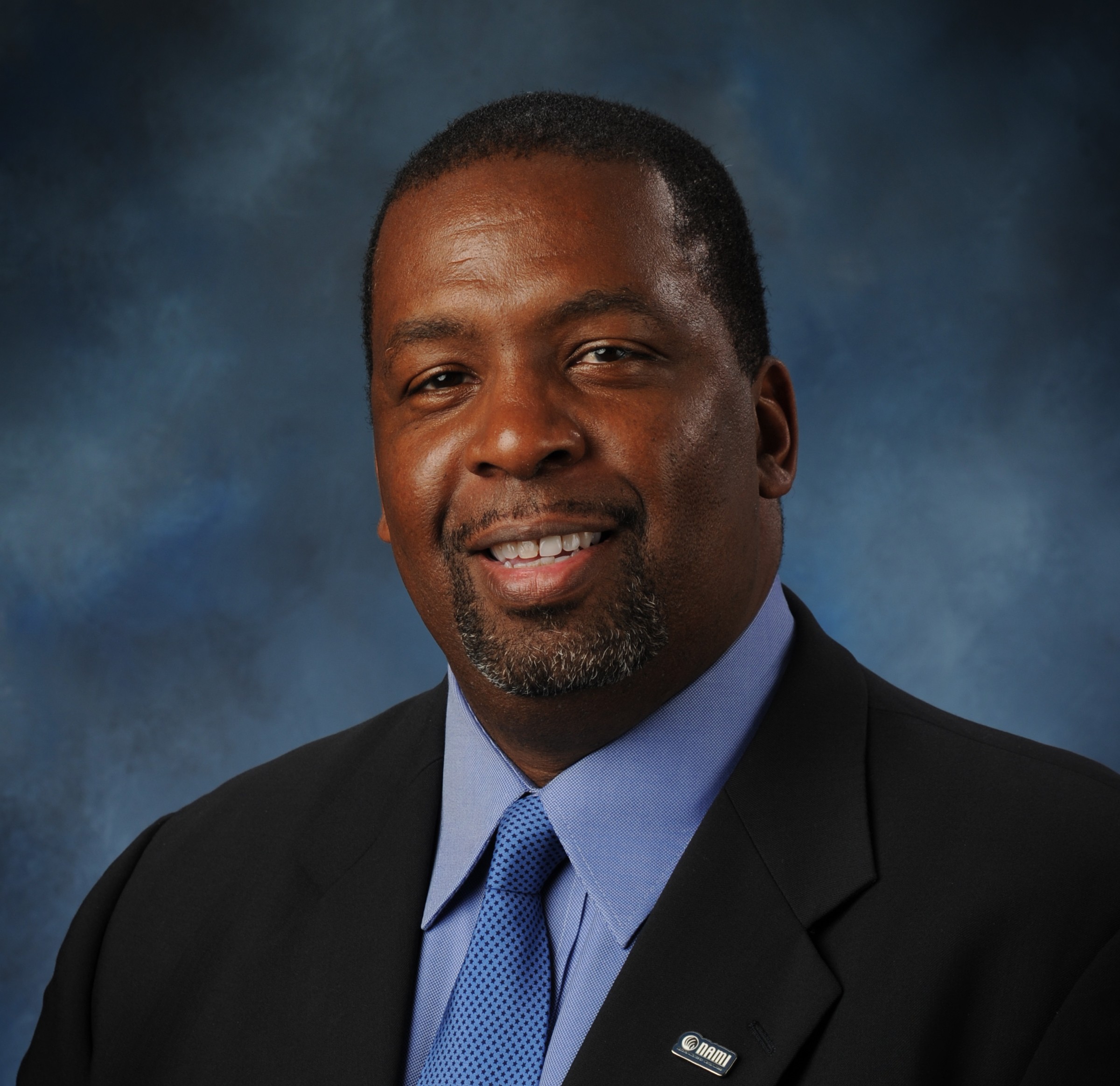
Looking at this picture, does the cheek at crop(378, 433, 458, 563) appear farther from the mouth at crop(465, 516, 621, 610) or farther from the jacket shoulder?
the jacket shoulder

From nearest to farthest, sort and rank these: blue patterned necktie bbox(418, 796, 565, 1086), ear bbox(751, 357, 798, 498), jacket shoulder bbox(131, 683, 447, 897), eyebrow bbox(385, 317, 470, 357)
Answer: blue patterned necktie bbox(418, 796, 565, 1086) → eyebrow bbox(385, 317, 470, 357) → ear bbox(751, 357, 798, 498) → jacket shoulder bbox(131, 683, 447, 897)

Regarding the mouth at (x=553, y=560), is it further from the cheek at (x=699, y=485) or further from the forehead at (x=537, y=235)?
the forehead at (x=537, y=235)

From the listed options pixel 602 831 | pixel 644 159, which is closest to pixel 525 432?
pixel 644 159

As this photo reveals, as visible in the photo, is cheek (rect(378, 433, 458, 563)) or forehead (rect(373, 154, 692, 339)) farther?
cheek (rect(378, 433, 458, 563))

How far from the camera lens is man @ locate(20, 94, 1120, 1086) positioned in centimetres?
207

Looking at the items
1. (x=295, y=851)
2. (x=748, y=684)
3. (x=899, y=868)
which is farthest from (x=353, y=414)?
(x=899, y=868)

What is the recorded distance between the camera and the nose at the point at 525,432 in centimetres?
220

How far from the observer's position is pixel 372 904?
8.25ft

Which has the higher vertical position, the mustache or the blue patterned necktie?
the mustache

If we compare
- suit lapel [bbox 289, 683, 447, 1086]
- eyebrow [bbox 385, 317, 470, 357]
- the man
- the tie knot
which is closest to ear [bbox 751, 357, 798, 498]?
the man

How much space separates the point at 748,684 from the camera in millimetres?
2453

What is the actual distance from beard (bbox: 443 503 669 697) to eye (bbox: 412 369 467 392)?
361mm

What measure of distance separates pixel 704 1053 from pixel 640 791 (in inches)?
18.4

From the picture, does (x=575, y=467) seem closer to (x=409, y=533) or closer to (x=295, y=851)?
(x=409, y=533)
